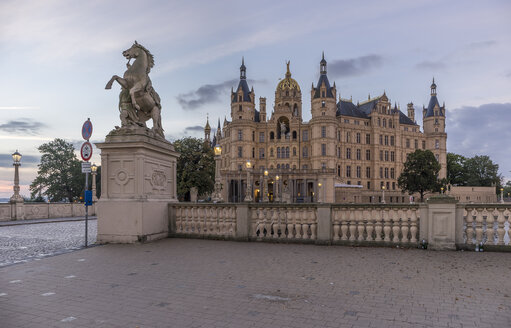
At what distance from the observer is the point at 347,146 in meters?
91.2

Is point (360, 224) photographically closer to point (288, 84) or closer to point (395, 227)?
point (395, 227)

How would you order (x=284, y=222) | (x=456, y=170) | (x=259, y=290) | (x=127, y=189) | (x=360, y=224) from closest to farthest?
(x=259, y=290) → (x=360, y=224) → (x=127, y=189) → (x=284, y=222) → (x=456, y=170)

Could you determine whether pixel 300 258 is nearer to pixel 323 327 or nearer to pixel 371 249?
pixel 371 249

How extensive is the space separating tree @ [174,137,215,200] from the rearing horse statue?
37185 millimetres

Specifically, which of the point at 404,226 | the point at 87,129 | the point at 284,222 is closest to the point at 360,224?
the point at 404,226

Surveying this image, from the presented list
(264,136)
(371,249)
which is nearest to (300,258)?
(371,249)

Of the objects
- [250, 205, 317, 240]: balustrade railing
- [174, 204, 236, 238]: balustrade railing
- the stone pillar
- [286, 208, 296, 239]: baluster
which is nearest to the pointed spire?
[174, 204, 236, 238]: balustrade railing

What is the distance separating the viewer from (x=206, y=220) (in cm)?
1048

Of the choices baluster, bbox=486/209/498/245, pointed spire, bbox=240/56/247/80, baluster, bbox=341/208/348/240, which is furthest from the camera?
pointed spire, bbox=240/56/247/80

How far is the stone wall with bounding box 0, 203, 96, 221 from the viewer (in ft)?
77.0

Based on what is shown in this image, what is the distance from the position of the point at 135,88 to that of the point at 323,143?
76048mm

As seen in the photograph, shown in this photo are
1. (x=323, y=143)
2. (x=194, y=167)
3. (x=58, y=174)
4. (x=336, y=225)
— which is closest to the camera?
(x=336, y=225)

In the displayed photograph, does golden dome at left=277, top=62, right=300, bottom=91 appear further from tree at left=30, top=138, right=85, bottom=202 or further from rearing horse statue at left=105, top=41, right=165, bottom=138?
rearing horse statue at left=105, top=41, right=165, bottom=138

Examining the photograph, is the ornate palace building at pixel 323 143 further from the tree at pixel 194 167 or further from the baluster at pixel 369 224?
the baluster at pixel 369 224
